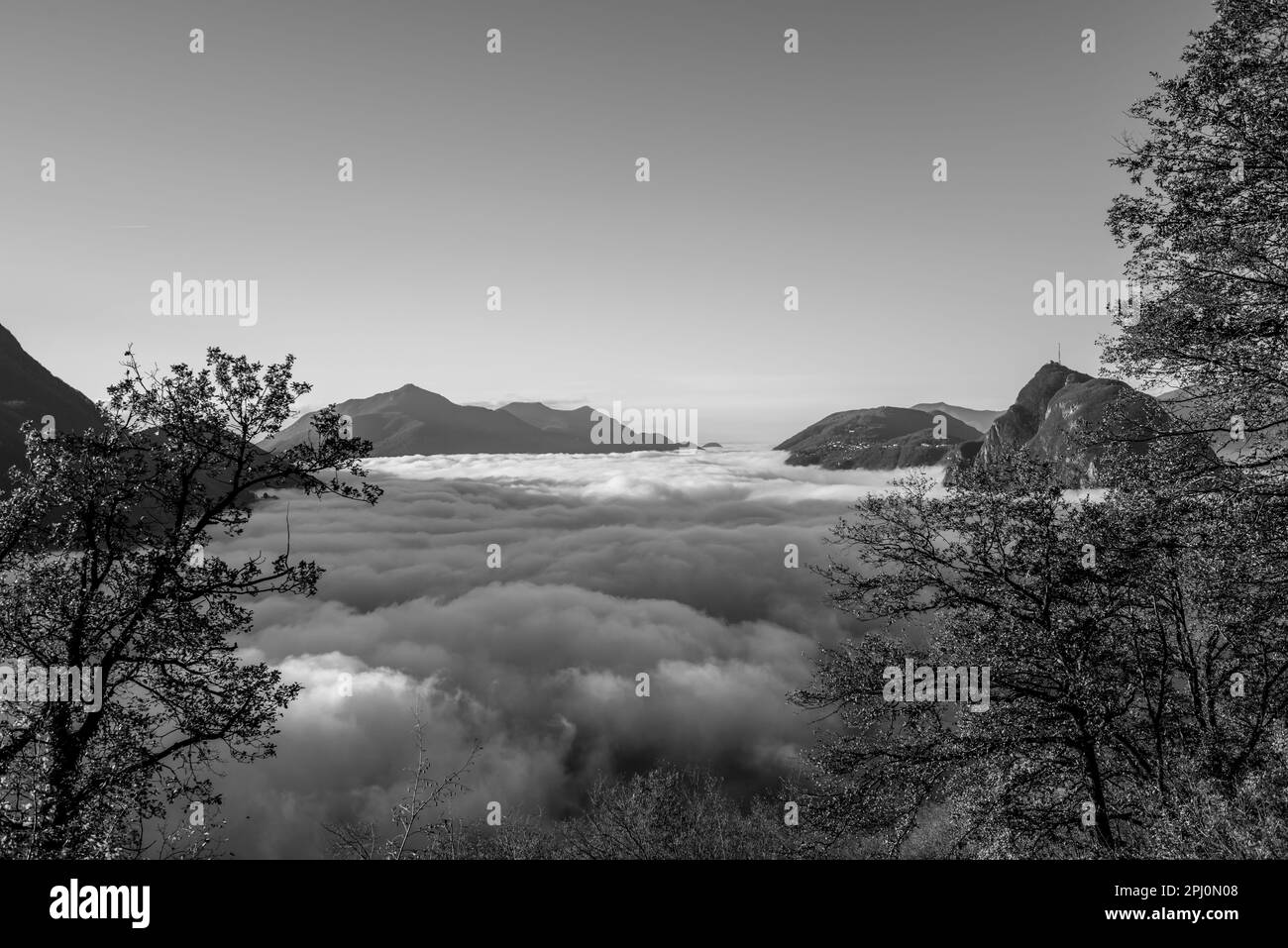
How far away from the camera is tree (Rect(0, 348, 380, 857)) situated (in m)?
Result: 10.7

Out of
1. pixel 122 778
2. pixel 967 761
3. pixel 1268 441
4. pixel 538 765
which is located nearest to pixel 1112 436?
pixel 1268 441

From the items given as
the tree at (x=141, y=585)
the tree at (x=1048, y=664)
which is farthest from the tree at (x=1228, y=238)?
the tree at (x=141, y=585)

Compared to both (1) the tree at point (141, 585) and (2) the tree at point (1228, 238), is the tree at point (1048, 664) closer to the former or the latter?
(2) the tree at point (1228, 238)

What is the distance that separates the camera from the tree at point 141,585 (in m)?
10.7

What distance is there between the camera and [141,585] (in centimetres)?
1139

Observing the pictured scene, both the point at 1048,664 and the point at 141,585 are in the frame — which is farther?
the point at 1048,664

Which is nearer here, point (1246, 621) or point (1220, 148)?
point (1220, 148)

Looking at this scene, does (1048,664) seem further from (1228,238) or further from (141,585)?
(141,585)

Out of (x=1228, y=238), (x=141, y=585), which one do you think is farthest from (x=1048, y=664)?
(x=141, y=585)

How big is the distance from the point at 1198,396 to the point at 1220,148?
4885 millimetres

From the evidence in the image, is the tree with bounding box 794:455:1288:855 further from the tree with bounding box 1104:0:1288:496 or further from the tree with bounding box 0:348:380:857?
the tree with bounding box 0:348:380:857
